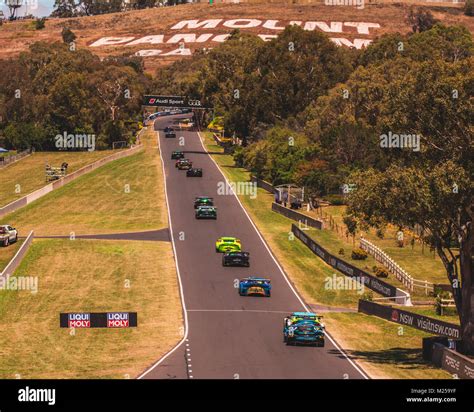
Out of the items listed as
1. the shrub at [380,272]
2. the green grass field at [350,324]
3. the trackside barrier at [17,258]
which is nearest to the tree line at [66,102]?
the green grass field at [350,324]

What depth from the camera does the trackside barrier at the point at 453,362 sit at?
4170 cm

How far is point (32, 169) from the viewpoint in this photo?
137 metres

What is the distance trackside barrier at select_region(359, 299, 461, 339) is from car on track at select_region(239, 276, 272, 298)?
542 cm

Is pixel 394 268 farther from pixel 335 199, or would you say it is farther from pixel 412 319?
pixel 335 199

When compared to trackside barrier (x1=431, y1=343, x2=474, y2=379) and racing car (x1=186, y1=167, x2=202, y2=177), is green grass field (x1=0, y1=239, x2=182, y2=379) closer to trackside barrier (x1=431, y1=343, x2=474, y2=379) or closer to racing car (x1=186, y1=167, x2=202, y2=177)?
trackside barrier (x1=431, y1=343, x2=474, y2=379)

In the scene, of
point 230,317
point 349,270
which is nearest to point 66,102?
point 349,270

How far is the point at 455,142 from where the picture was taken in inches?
1917

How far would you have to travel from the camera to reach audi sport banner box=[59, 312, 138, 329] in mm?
54406

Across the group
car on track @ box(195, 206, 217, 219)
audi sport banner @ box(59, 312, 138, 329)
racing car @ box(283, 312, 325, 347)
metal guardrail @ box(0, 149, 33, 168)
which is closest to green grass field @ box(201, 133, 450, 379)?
racing car @ box(283, 312, 325, 347)

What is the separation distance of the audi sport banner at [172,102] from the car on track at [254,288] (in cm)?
12543

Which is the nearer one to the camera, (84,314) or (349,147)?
(84,314)
